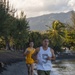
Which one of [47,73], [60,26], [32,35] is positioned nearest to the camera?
[47,73]

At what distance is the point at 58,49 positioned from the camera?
11362 cm

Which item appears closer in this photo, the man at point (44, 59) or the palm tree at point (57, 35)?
the man at point (44, 59)

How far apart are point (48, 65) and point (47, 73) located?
0.25m

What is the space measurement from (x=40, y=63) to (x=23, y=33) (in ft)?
185

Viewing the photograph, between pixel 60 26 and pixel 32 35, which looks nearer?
pixel 32 35

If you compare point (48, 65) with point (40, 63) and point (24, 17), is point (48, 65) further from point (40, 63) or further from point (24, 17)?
point (24, 17)

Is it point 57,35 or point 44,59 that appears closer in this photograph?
point 44,59

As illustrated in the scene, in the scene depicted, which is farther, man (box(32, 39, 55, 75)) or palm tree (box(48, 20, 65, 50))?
palm tree (box(48, 20, 65, 50))

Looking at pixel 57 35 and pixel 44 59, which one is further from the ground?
pixel 57 35

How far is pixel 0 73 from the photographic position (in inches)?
929

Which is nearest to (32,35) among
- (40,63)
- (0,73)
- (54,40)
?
(54,40)

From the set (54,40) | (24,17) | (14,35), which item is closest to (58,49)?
(54,40)

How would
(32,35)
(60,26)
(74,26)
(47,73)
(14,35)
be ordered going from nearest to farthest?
(47,73) < (14,35) < (32,35) < (60,26) < (74,26)

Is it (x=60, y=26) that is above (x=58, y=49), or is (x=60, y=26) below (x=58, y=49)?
above
